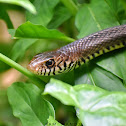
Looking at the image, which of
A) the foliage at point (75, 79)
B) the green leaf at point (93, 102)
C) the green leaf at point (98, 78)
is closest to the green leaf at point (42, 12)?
the foliage at point (75, 79)

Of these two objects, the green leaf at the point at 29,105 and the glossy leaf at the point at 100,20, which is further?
the glossy leaf at the point at 100,20

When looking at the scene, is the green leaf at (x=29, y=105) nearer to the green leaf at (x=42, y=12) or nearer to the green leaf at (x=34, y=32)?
the green leaf at (x=34, y=32)

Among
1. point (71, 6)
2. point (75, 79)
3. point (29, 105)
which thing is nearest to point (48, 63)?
point (75, 79)

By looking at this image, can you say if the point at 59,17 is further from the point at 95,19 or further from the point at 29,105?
the point at 29,105

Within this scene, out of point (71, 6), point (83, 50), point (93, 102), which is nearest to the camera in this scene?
point (93, 102)

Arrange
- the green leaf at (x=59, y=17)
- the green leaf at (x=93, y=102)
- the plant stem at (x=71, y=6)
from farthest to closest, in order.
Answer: the green leaf at (x=59, y=17) → the plant stem at (x=71, y=6) → the green leaf at (x=93, y=102)

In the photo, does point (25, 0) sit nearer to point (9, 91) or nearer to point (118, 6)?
point (9, 91)
